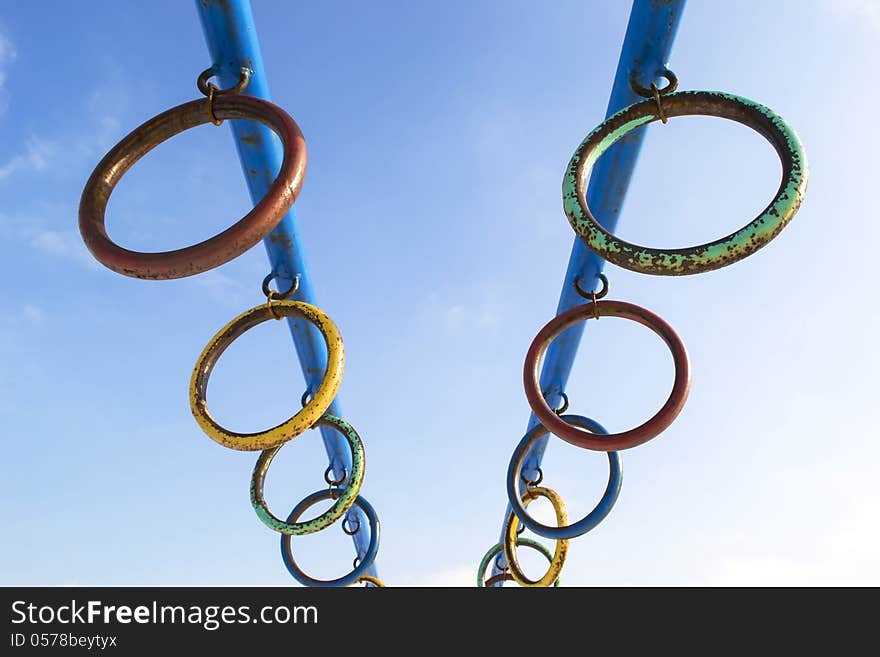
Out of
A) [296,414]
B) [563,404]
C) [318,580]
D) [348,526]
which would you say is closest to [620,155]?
[296,414]

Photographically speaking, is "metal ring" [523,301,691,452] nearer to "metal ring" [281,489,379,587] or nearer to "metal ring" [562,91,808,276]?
"metal ring" [562,91,808,276]

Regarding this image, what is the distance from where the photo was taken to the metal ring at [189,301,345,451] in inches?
134

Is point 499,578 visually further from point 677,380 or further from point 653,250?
point 653,250

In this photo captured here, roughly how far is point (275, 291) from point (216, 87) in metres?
1.30

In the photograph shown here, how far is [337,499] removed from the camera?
4.92m

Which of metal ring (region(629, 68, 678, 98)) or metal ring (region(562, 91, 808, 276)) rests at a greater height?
metal ring (region(629, 68, 678, 98))

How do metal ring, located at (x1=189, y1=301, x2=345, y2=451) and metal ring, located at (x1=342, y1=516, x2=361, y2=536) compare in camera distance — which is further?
metal ring, located at (x1=342, y1=516, x2=361, y2=536)

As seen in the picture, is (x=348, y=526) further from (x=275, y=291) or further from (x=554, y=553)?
(x=275, y=291)

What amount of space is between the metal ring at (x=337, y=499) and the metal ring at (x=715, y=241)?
2536 millimetres

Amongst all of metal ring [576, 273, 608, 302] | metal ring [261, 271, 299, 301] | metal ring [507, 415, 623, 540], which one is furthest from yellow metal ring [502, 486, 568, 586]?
metal ring [261, 271, 299, 301]

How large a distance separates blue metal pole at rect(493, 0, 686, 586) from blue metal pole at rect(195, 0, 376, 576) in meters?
1.75

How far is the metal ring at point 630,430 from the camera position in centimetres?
362

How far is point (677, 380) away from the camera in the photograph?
3.75 metres

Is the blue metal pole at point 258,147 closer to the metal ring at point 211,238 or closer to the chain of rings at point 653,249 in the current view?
the metal ring at point 211,238
